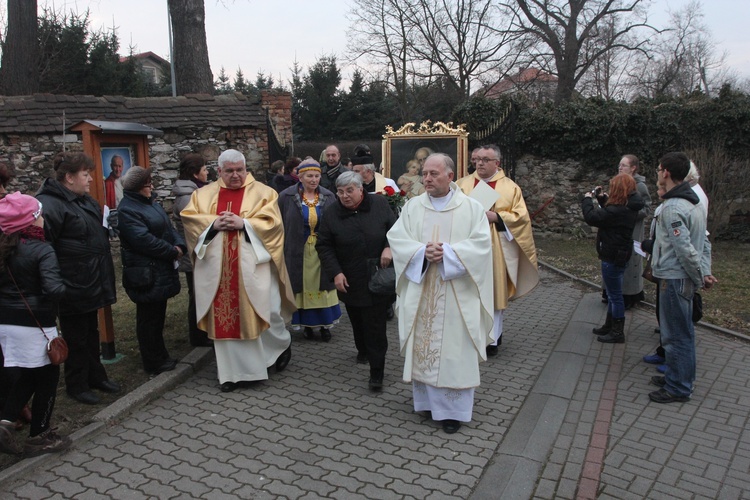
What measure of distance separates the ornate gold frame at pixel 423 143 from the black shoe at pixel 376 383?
6089 millimetres

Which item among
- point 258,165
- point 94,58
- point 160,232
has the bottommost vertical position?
point 160,232

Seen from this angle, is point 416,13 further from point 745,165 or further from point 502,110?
point 745,165

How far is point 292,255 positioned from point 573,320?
3.45 metres

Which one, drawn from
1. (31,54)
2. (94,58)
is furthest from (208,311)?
(94,58)

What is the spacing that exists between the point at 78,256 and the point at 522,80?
2831 cm

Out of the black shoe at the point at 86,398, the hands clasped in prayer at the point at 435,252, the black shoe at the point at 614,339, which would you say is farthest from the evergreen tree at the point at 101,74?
the hands clasped in prayer at the point at 435,252

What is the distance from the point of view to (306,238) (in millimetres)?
6207

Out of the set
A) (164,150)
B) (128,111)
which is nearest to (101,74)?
(128,111)

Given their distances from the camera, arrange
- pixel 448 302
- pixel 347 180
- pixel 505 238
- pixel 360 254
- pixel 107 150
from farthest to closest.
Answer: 1. pixel 505 238
2. pixel 107 150
3. pixel 360 254
4. pixel 347 180
5. pixel 448 302

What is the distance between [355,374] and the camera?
543 cm

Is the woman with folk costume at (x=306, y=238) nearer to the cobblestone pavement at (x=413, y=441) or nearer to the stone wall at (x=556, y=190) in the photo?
the cobblestone pavement at (x=413, y=441)

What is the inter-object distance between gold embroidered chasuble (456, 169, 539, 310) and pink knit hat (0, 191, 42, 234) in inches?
149

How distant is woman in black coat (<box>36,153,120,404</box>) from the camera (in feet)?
14.1

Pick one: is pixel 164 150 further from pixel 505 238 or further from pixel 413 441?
pixel 413 441
